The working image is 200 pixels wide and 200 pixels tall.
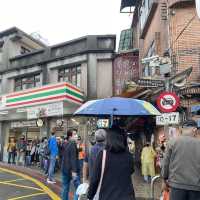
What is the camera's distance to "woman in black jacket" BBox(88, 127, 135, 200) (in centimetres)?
407

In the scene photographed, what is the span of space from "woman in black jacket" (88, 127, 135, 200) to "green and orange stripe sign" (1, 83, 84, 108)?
16.7 m

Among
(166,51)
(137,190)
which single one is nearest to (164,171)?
(137,190)

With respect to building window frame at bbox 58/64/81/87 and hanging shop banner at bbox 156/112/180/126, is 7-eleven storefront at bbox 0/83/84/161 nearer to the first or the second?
building window frame at bbox 58/64/81/87

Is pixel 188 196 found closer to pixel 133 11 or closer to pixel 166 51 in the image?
pixel 166 51

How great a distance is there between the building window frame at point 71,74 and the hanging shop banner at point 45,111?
84.0 inches

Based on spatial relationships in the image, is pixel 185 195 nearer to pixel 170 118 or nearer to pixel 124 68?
pixel 170 118

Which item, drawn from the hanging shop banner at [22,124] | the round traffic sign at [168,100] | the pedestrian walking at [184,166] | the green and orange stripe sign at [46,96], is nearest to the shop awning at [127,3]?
the green and orange stripe sign at [46,96]

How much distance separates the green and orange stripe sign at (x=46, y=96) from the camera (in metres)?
20.9

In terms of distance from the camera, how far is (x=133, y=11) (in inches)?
943

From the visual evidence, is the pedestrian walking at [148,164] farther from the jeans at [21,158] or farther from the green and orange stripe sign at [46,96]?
the jeans at [21,158]

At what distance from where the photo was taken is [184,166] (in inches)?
187

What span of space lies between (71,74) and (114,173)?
63.4 feet

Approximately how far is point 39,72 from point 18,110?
116 inches

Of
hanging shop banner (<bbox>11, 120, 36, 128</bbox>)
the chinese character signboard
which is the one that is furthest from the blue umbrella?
hanging shop banner (<bbox>11, 120, 36, 128</bbox>)
